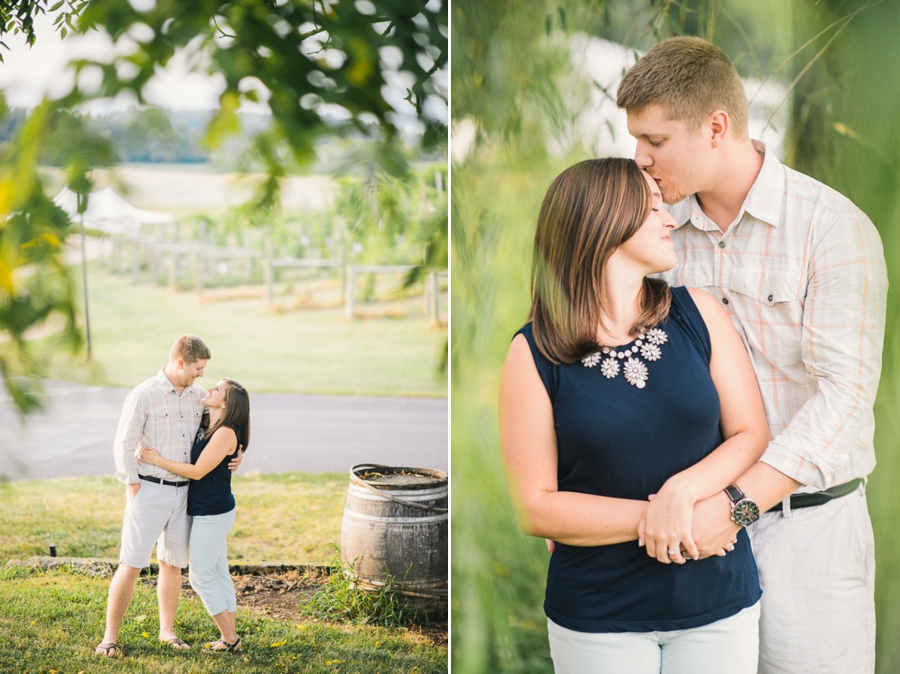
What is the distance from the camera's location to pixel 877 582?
198 cm

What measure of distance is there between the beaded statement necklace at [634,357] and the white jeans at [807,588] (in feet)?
1.66

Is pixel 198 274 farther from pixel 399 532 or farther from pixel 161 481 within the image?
pixel 399 532

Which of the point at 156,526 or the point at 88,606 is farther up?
the point at 156,526

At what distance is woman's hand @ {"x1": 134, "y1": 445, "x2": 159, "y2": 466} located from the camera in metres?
2.23

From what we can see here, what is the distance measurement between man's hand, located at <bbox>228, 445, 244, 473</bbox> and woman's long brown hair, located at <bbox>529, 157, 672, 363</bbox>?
115 cm

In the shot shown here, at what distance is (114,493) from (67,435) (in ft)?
0.71

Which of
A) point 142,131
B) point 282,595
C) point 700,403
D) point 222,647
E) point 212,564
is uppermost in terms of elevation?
point 142,131

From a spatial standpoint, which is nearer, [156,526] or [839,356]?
[839,356]

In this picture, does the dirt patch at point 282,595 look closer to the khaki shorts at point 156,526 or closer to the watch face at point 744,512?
the khaki shorts at point 156,526

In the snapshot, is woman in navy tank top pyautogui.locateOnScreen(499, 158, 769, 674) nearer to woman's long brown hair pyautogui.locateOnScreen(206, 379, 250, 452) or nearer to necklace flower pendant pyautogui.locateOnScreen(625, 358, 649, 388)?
necklace flower pendant pyautogui.locateOnScreen(625, 358, 649, 388)

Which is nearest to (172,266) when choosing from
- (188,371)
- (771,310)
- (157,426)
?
(188,371)

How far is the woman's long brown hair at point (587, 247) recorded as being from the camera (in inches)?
62.8

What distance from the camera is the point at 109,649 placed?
2.26 metres

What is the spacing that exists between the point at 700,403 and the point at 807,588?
553mm
